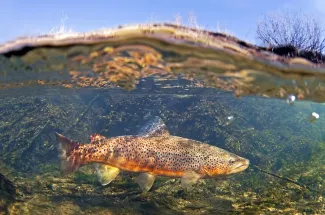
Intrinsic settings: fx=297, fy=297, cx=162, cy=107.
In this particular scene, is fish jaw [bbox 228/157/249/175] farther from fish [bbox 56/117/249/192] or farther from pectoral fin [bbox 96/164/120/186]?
→ pectoral fin [bbox 96/164/120/186]

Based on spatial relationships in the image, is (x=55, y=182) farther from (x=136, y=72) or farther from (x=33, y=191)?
(x=136, y=72)

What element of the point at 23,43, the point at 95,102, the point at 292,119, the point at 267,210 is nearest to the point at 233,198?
the point at 267,210

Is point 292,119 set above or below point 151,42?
below

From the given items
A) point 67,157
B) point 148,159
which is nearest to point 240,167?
point 148,159

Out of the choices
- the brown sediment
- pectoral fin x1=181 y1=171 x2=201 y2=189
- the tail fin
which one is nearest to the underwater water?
the brown sediment

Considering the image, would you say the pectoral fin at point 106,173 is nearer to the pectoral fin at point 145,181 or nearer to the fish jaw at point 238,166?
the pectoral fin at point 145,181

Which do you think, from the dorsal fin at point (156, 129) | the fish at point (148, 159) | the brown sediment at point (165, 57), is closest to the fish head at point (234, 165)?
the fish at point (148, 159)
